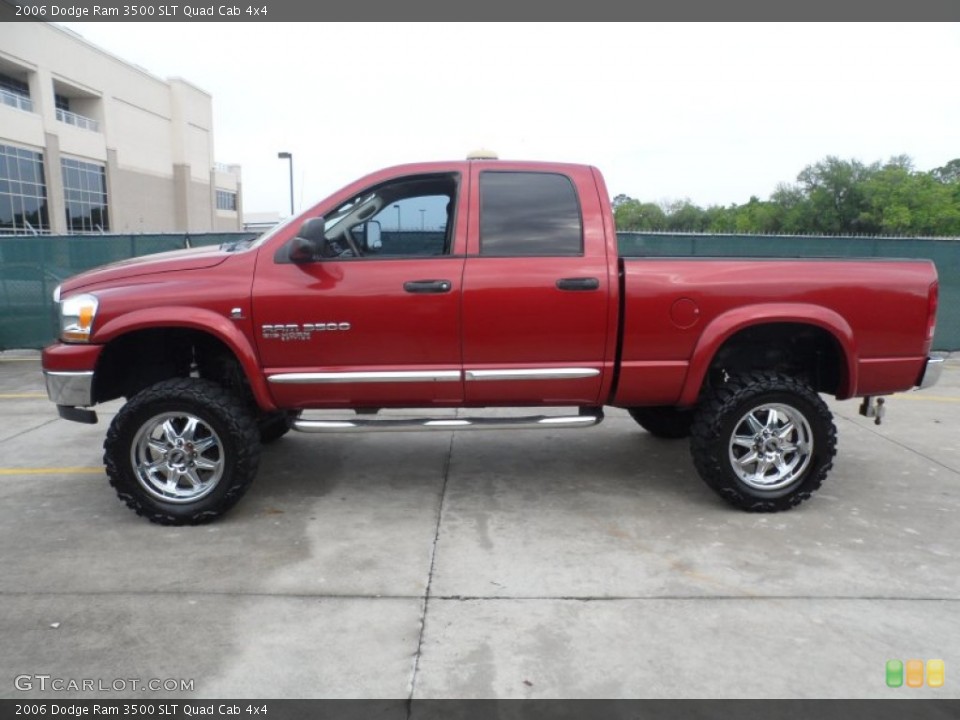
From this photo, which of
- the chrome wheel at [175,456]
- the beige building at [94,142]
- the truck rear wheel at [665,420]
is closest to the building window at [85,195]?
the beige building at [94,142]

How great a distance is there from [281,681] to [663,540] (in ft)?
7.31

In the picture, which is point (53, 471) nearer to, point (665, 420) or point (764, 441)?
point (665, 420)

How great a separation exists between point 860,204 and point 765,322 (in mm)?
55791

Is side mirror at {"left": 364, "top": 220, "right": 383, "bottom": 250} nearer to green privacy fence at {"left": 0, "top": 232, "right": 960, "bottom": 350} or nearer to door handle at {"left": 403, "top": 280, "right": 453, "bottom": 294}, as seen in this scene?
door handle at {"left": 403, "top": 280, "right": 453, "bottom": 294}

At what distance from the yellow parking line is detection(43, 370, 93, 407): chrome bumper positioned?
125cm

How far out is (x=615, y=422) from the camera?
6883 mm

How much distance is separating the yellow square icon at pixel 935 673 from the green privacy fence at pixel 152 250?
7875 millimetres

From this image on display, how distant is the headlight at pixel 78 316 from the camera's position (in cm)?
427

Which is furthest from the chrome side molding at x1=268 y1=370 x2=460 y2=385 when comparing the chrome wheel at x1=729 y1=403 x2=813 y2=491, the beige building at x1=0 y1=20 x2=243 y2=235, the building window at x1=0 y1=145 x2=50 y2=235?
the building window at x1=0 y1=145 x2=50 y2=235

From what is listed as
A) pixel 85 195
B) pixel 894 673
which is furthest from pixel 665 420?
pixel 85 195

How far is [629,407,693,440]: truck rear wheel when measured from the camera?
5934 mm

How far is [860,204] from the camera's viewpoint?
52.8m

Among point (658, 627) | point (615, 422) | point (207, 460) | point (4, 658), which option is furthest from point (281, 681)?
point (615, 422)

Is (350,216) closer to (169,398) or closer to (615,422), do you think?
(169,398)
